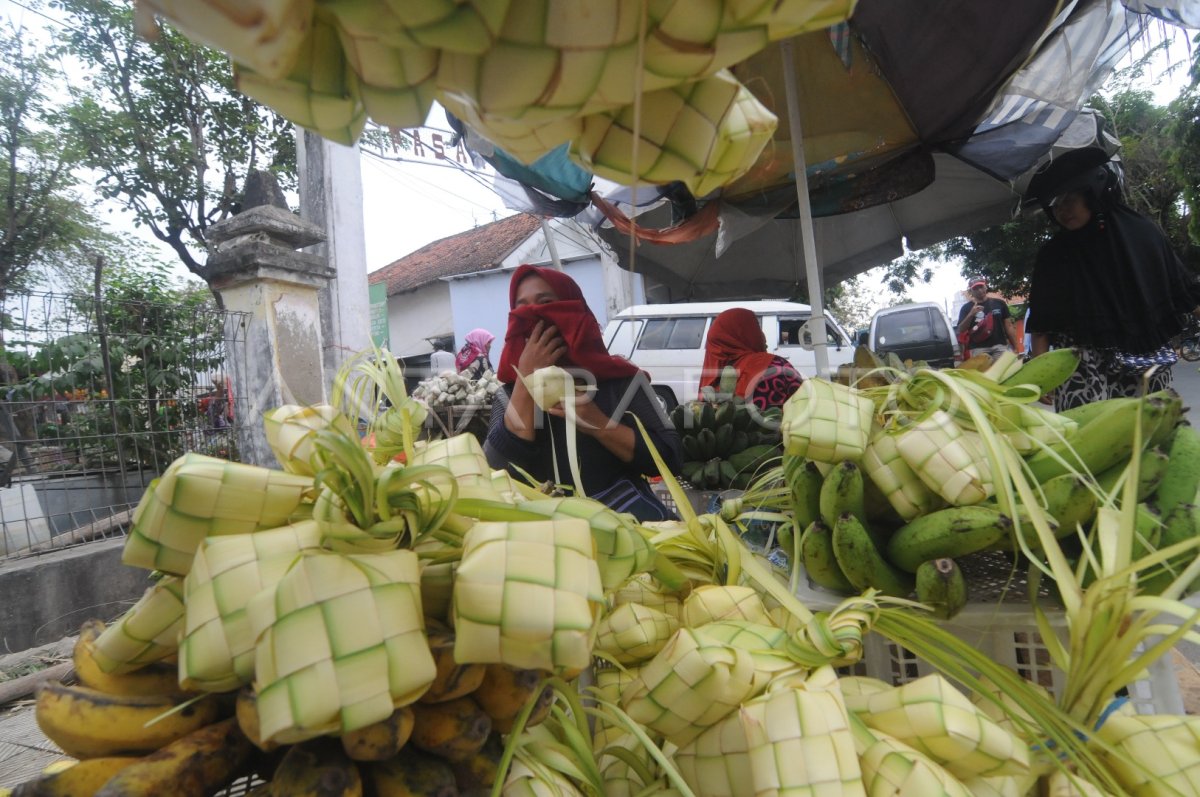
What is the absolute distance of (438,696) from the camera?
1.84 ft

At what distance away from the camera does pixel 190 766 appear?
0.53 meters

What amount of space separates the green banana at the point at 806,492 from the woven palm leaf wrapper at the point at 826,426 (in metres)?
0.08

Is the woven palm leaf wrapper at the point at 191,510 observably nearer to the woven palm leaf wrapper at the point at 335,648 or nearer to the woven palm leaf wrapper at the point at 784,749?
the woven palm leaf wrapper at the point at 335,648

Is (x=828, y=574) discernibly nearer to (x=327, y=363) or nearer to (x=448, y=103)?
(x=448, y=103)

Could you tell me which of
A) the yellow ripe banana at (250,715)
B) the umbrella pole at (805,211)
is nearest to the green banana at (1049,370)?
the umbrella pole at (805,211)

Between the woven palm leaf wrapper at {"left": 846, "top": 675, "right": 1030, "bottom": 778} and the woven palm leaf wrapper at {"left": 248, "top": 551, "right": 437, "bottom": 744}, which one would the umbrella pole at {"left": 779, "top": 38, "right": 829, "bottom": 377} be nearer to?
the woven palm leaf wrapper at {"left": 846, "top": 675, "right": 1030, "bottom": 778}

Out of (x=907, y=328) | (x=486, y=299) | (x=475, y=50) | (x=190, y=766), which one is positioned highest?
(x=486, y=299)

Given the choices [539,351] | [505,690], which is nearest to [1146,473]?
[505,690]

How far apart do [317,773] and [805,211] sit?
2685 millimetres

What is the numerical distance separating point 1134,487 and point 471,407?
3113 mm

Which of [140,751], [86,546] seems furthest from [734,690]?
[86,546]

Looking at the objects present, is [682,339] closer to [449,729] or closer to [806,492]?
[806,492]

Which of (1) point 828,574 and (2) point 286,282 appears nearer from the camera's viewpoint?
(1) point 828,574

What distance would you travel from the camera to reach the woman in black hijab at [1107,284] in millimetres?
2814
